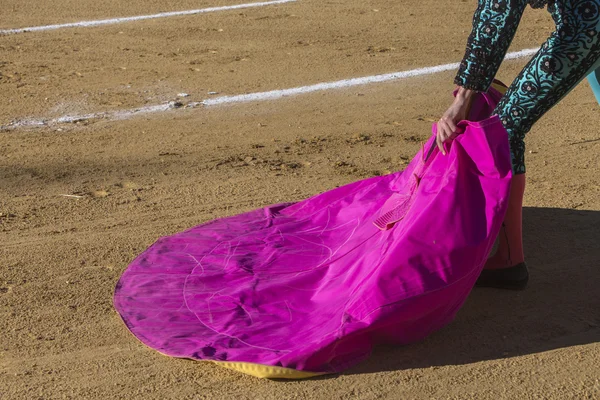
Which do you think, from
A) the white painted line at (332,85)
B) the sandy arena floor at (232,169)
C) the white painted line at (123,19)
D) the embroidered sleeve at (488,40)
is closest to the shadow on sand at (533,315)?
the sandy arena floor at (232,169)

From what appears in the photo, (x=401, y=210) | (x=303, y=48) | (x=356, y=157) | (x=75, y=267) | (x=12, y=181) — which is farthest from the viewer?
(x=303, y=48)

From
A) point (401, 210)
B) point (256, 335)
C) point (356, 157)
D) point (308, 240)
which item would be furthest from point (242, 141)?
point (256, 335)

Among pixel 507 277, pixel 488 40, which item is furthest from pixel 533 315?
pixel 488 40

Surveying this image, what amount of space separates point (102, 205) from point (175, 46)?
3.10 m

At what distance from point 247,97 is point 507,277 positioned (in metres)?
3.09

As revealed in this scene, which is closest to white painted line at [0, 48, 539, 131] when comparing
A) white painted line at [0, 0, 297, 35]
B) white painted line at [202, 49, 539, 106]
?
white painted line at [202, 49, 539, 106]

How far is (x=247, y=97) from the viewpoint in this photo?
6.40 metres

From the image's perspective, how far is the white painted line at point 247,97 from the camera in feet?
19.4

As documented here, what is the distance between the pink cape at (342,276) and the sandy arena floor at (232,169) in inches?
3.7

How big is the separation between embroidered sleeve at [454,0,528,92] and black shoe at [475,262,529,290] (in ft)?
2.50

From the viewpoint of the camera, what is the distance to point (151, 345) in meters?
3.34

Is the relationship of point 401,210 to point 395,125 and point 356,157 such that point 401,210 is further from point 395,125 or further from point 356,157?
point 395,125

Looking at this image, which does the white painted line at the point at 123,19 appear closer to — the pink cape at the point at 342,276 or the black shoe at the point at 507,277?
the pink cape at the point at 342,276

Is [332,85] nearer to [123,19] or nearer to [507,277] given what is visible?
[123,19]
